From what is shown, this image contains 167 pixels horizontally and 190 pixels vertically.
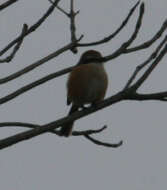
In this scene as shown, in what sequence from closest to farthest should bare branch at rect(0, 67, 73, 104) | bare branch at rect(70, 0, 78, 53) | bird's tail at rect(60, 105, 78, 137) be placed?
bare branch at rect(0, 67, 73, 104)
bare branch at rect(70, 0, 78, 53)
bird's tail at rect(60, 105, 78, 137)

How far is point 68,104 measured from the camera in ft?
16.3

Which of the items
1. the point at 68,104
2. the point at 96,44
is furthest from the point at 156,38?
the point at 68,104

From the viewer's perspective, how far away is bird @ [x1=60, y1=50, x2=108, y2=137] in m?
4.51

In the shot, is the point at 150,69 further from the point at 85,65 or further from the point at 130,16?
the point at 85,65

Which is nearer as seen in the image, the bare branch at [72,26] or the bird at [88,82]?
the bare branch at [72,26]

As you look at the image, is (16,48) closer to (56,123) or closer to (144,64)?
(56,123)

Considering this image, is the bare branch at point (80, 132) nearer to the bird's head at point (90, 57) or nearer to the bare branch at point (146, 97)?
the bare branch at point (146, 97)

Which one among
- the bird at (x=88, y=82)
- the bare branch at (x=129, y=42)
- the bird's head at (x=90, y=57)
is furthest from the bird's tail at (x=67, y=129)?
the bare branch at (x=129, y=42)

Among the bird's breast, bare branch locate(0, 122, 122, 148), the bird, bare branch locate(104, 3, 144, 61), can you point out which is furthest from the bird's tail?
bare branch locate(104, 3, 144, 61)

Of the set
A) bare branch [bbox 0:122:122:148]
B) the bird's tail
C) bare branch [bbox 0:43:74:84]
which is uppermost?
bare branch [bbox 0:43:74:84]

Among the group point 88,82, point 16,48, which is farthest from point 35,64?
point 88,82

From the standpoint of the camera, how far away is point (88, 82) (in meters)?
4.55

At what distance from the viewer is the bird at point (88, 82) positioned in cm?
451

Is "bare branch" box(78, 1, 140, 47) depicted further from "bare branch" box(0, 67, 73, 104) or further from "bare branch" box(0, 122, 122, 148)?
"bare branch" box(0, 122, 122, 148)
